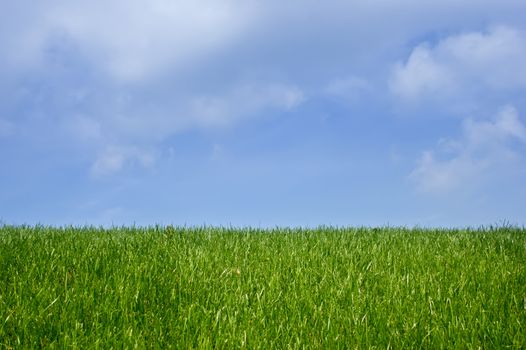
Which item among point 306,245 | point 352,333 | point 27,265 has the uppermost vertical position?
point 306,245

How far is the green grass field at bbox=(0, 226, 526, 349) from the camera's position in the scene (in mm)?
3662

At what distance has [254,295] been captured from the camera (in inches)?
182

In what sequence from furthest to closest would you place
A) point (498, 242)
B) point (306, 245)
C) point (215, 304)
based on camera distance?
point (498, 242), point (306, 245), point (215, 304)

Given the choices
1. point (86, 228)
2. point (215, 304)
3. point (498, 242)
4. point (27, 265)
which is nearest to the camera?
point (215, 304)

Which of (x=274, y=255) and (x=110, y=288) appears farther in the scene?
(x=274, y=255)

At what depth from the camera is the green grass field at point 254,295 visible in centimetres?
366

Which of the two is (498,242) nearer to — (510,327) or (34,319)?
(510,327)

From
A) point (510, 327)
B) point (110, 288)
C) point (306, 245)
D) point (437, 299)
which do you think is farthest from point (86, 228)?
point (510, 327)

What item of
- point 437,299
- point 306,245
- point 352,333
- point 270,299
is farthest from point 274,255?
point 352,333

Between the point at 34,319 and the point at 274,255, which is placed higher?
the point at 274,255

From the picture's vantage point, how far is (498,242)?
7.86 meters

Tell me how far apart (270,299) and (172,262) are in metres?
1.37

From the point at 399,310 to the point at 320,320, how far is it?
668 millimetres

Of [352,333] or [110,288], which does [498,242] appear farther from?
[110,288]
